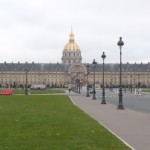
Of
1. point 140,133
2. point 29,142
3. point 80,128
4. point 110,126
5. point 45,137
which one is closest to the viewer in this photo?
point 29,142

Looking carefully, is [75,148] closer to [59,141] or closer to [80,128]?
[59,141]

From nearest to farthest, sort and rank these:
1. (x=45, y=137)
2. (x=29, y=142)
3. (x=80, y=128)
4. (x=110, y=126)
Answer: (x=29, y=142)
(x=45, y=137)
(x=80, y=128)
(x=110, y=126)

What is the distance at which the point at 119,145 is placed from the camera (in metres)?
11.7

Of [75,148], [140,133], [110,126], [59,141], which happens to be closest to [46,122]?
[110,126]

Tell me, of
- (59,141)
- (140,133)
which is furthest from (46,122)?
(59,141)

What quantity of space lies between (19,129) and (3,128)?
1.99 ft

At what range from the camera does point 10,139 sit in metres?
12.5

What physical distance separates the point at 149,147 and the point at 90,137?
2.10 metres

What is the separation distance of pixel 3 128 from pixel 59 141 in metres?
3.54

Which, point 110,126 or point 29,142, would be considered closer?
point 29,142

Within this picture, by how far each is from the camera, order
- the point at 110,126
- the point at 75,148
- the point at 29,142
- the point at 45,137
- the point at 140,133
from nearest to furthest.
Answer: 1. the point at 75,148
2. the point at 29,142
3. the point at 45,137
4. the point at 140,133
5. the point at 110,126

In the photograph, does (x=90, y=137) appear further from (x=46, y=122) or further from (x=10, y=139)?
(x=46, y=122)

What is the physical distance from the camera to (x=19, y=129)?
49.3 feet

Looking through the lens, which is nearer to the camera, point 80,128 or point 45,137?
point 45,137
